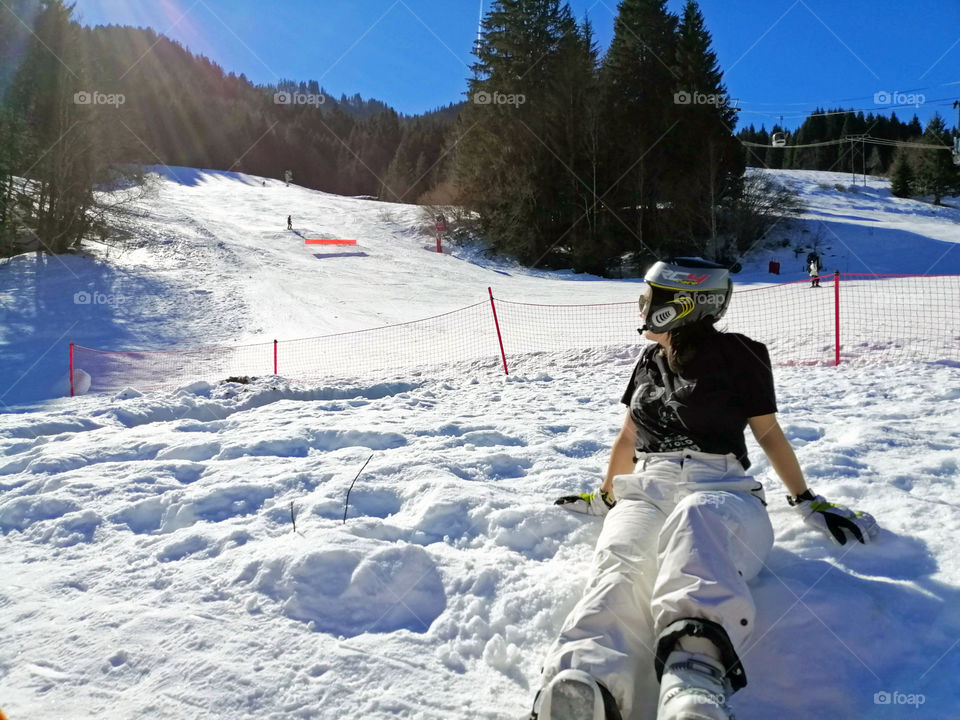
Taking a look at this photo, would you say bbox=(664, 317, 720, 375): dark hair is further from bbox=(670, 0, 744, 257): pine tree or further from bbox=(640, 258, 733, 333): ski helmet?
bbox=(670, 0, 744, 257): pine tree

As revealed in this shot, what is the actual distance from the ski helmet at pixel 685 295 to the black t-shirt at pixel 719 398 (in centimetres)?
16

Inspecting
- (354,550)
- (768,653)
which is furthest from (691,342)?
(354,550)

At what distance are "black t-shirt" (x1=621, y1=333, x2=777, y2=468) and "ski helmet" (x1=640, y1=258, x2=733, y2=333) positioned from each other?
0.53ft

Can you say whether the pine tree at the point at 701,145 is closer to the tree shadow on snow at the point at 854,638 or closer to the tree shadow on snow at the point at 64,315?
the tree shadow on snow at the point at 64,315

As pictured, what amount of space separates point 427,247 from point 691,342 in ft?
97.1

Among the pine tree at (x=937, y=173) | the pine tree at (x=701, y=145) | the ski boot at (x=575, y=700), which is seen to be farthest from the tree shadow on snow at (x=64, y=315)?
the pine tree at (x=937, y=173)

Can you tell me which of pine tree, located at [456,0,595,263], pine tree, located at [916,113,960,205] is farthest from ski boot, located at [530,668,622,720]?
pine tree, located at [916,113,960,205]

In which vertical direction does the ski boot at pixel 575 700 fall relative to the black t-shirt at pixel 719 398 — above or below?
below

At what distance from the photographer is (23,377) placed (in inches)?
498

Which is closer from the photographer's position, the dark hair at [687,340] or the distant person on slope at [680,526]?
the distant person on slope at [680,526]

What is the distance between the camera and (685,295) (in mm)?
2885

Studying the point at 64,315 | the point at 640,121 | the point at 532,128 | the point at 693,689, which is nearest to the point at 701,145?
the point at 640,121

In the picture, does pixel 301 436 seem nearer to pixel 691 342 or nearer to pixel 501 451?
pixel 501 451

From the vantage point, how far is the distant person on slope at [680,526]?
1.88m
